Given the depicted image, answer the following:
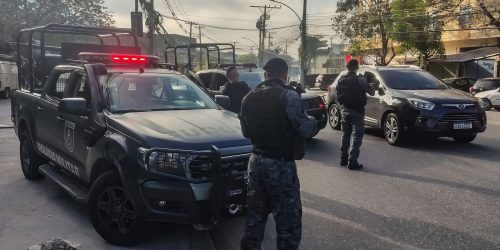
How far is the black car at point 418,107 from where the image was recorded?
8.73 metres

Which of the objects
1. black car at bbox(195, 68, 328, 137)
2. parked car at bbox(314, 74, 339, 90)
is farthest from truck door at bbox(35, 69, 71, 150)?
parked car at bbox(314, 74, 339, 90)

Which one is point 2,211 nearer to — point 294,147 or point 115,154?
point 115,154

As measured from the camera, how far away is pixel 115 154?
13.8 ft

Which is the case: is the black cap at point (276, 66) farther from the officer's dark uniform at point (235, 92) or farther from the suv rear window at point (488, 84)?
the suv rear window at point (488, 84)

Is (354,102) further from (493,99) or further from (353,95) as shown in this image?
(493,99)

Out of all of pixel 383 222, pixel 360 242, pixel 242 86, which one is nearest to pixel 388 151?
pixel 242 86

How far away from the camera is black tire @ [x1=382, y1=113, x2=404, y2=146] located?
30.1 feet

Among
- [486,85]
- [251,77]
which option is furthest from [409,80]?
[486,85]

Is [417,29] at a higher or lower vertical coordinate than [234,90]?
higher

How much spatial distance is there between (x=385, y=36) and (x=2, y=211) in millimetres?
34671

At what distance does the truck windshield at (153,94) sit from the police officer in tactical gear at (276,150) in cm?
171

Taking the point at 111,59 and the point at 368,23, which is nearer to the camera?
the point at 111,59

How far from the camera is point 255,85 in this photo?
10.3 m

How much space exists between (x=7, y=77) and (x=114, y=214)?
25.8m
